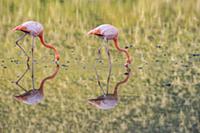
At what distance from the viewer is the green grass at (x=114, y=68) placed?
715 centimetres

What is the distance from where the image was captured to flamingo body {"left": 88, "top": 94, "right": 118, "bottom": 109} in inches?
301

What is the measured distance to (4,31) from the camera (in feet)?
38.8

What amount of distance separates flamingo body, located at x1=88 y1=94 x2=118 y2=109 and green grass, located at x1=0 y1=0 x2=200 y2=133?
10 cm

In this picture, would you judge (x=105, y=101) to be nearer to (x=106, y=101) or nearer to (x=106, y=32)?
(x=106, y=101)

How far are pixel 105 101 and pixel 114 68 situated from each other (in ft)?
4.78

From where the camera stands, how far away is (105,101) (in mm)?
7801

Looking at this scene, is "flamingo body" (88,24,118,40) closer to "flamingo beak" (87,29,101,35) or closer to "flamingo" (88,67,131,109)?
"flamingo beak" (87,29,101,35)

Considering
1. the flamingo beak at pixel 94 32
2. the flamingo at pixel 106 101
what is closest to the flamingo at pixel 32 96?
the flamingo at pixel 106 101

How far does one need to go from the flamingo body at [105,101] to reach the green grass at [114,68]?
99mm

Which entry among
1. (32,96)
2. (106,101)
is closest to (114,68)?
(106,101)

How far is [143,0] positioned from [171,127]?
26.2 feet

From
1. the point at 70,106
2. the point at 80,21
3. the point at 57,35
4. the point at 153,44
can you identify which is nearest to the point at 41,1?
the point at 80,21

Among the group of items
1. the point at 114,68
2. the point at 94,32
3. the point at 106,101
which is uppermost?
the point at 94,32

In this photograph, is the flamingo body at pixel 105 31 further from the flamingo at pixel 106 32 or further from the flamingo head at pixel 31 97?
the flamingo head at pixel 31 97
